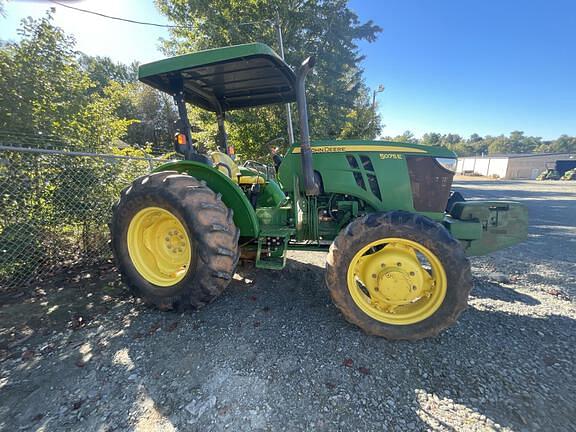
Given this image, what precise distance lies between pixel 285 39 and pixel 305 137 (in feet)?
30.4

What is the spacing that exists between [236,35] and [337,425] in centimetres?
1044

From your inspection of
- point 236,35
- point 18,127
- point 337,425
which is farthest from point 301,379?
point 236,35

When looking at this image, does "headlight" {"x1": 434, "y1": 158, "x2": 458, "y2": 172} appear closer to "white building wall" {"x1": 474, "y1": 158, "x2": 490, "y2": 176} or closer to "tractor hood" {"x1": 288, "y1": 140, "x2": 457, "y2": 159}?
"tractor hood" {"x1": 288, "y1": 140, "x2": 457, "y2": 159}

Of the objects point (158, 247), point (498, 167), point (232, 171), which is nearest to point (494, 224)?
point (232, 171)

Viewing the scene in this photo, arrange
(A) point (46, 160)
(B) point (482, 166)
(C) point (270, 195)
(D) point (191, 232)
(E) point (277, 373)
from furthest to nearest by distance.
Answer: (B) point (482, 166)
(C) point (270, 195)
(A) point (46, 160)
(D) point (191, 232)
(E) point (277, 373)

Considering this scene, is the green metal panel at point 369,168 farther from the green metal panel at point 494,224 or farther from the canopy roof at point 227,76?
the canopy roof at point 227,76

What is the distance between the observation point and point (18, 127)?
297cm

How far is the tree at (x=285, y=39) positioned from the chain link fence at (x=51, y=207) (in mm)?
5307

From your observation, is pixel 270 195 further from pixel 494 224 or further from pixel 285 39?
pixel 285 39

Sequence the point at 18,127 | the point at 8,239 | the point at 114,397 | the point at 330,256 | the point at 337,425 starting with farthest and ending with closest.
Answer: the point at 18,127 → the point at 8,239 → the point at 330,256 → the point at 114,397 → the point at 337,425

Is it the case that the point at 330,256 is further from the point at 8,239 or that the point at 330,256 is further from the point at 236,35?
the point at 236,35

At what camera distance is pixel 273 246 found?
103 inches

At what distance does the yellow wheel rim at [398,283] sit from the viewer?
1981 mm

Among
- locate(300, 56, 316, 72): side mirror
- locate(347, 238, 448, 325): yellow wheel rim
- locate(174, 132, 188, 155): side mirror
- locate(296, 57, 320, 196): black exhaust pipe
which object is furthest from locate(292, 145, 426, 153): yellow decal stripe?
locate(174, 132, 188, 155): side mirror
